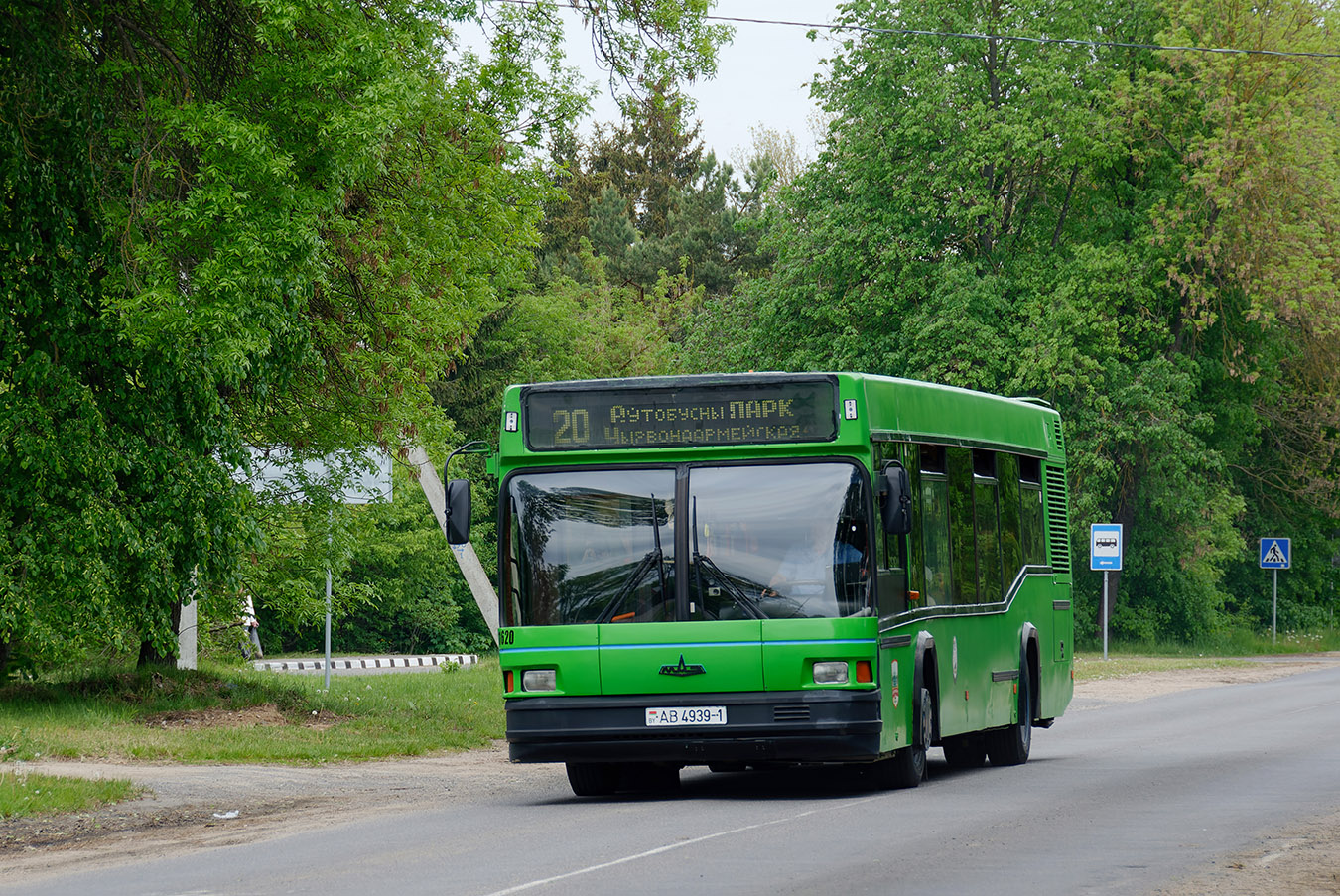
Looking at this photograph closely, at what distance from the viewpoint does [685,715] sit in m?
13.4

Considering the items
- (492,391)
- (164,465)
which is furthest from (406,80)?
(492,391)

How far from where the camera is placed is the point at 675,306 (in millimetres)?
73125

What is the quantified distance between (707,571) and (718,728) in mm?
1119

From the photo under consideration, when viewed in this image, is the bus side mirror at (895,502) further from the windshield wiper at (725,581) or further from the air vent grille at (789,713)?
the air vent grille at (789,713)

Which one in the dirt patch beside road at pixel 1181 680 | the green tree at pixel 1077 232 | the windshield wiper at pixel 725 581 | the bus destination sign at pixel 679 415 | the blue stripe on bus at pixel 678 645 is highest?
the green tree at pixel 1077 232

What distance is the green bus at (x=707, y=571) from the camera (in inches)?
526

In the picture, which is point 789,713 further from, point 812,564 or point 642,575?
point 642,575

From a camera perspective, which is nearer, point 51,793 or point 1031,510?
point 51,793

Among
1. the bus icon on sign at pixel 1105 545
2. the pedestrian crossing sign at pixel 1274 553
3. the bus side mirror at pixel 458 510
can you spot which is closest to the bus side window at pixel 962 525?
the bus side mirror at pixel 458 510

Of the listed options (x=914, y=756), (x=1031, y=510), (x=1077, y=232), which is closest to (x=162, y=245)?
(x=914, y=756)

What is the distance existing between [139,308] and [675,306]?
56855mm

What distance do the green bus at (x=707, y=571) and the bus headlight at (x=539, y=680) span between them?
1 centimetres

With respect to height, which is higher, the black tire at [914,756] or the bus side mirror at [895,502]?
the bus side mirror at [895,502]

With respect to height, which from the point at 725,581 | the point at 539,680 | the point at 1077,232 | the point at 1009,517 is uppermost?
the point at 1077,232
